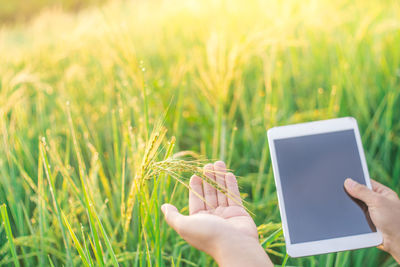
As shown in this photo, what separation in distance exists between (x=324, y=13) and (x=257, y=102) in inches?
43.1

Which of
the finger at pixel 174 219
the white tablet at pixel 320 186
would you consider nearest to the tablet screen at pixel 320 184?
the white tablet at pixel 320 186

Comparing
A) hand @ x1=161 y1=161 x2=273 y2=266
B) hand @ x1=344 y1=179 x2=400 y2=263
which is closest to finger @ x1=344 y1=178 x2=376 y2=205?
hand @ x1=344 y1=179 x2=400 y2=263

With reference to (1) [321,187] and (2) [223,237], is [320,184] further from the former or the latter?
(2) [223,237]

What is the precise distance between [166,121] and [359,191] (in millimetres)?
878

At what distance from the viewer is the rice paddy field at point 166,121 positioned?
1.01 metres

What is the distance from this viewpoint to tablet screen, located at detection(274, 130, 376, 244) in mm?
972

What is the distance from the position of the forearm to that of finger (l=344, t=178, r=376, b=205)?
0.36 meters

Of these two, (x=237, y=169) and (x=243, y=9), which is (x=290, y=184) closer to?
(x=237, y=169)

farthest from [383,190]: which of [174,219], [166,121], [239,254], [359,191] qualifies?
[166,121]

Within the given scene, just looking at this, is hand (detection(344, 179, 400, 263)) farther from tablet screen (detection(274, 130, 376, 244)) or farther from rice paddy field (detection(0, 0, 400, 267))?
Answer: rice paddy field (detection(0, 0, 400, 267))

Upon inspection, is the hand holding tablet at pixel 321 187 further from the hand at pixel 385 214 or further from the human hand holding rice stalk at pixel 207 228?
the human hand holding rice stalk at pixel 207 228

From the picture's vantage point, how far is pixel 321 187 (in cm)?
103

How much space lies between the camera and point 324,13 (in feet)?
7.70

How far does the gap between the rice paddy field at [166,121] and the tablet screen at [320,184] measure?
0.08 meters
